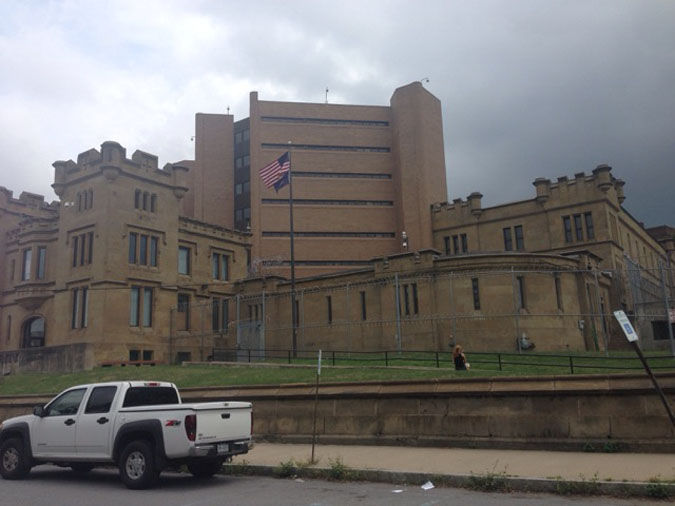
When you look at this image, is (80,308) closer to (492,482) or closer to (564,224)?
(492,482)

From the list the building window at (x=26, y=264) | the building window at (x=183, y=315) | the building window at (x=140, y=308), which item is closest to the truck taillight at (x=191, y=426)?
the building window at (x=140, y=308)

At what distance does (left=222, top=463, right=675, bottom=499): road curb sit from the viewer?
8773mm

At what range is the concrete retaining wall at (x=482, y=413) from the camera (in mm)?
11945

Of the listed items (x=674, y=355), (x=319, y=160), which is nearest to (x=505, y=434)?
(x=674, y=355)

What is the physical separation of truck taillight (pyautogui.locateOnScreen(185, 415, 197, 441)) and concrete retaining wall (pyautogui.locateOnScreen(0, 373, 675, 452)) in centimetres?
518

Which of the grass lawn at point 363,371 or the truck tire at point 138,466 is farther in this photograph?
the grass lawn at point 363,371

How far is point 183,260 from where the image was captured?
42438mm

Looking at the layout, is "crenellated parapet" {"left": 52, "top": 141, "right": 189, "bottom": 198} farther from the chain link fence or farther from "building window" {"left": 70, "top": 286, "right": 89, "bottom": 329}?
the chain link fence

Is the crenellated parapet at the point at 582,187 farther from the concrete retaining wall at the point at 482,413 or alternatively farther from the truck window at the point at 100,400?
the truck window at the point at 100,400

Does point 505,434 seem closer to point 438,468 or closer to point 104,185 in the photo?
point 438,468

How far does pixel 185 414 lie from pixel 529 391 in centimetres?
731

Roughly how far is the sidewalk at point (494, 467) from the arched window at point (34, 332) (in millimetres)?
32655

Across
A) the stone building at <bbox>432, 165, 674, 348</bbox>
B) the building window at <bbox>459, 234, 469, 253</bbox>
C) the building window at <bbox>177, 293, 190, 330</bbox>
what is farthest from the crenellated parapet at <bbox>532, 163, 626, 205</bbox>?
the building window at <bbox>177, 293, 190, 330</bbox>

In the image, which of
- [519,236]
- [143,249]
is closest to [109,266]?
[143,249]
